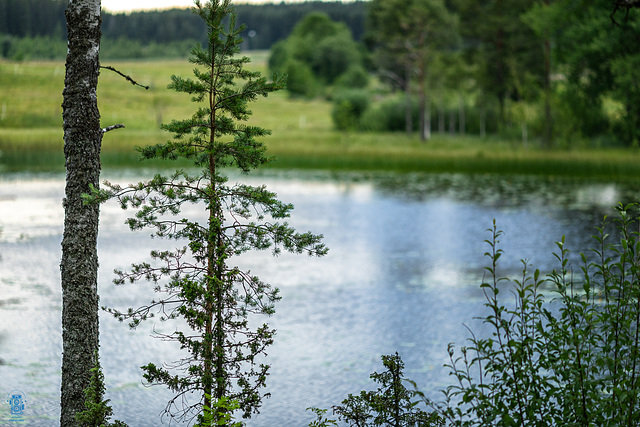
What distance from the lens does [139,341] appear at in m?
9.66

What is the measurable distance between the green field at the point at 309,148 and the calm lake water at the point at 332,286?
6799 millimetres

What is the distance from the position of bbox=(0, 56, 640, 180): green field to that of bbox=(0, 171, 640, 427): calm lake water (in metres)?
6.80

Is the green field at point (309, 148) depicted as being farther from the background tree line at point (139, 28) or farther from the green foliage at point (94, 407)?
the green foliage at point (94, 407)

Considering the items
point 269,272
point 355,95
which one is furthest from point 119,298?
point 355,95

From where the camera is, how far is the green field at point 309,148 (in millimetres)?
33438

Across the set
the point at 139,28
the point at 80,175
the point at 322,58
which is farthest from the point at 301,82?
the point at 80,175

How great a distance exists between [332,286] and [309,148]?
2794cm

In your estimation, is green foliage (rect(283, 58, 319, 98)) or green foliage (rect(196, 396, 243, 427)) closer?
green foliage (rect(196, 396, 243, 427))

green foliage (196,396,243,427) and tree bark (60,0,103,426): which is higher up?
tree bark (60,0,103,426)

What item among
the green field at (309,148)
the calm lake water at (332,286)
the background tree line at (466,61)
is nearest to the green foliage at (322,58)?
the background tree line at (466,61)

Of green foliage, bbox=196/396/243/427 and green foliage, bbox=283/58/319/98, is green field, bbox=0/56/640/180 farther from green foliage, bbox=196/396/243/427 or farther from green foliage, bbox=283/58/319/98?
green foliage, bbox=196/396/243/427

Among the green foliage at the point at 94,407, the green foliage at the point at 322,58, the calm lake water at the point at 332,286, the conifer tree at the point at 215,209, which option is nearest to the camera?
the green foliage at the point at 94,407

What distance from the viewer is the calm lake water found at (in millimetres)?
8102

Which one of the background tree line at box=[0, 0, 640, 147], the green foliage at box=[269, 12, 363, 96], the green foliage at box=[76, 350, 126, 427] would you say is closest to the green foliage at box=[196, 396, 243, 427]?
the green foliage at box=[76, 350, 126, 427]
